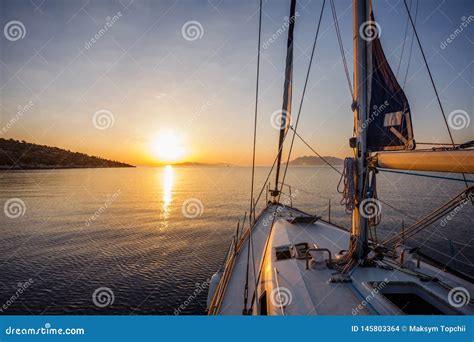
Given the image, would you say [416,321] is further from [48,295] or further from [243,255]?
[48,295]

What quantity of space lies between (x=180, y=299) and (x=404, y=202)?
40543 mm

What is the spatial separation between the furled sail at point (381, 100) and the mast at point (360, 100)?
0.36 ft

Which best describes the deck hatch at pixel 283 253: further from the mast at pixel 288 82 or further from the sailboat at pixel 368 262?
the mast at pixel 288 82

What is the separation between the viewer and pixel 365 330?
14.5 ft

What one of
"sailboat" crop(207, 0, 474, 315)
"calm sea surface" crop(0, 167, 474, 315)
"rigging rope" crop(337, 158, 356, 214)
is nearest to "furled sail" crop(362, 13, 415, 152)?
"sailboat" crop(207, 0, 474, 315)

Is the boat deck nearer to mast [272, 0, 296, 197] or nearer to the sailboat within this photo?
the sailboat

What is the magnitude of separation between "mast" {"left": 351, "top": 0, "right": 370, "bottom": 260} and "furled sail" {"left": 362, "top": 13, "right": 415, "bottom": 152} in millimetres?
110

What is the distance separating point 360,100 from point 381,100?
484 mm

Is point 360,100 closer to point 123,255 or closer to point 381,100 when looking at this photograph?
point 381,100

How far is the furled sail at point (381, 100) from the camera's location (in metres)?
6.07

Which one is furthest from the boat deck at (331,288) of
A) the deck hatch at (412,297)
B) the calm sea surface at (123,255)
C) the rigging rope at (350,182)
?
the rigging rope at (350,182)

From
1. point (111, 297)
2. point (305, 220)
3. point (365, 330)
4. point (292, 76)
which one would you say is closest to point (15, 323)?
point (365, 330)

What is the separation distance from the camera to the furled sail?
239 inches

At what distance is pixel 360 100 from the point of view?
625cm
